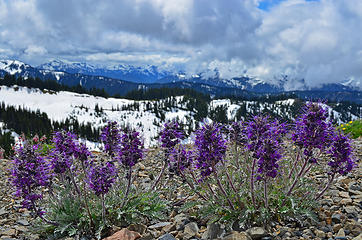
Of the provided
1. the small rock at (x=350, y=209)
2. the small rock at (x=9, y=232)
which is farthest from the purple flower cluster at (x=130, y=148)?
the small rock at (x=350, y=209)

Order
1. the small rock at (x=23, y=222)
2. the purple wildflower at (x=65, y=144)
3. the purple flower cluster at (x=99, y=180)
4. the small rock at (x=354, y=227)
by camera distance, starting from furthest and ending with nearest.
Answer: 1. the small rock at (x=23, y=222)
2. the purple wildflower at (x=65, y=144)
3. the purple flower cluster at (x=99, y=180)
4. the small rock at (x=354, y=227)

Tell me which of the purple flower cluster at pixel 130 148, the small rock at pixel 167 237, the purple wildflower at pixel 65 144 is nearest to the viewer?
the small rock at pixel 167 237

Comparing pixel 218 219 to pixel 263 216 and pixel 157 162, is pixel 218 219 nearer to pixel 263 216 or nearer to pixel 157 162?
pixel 263 216

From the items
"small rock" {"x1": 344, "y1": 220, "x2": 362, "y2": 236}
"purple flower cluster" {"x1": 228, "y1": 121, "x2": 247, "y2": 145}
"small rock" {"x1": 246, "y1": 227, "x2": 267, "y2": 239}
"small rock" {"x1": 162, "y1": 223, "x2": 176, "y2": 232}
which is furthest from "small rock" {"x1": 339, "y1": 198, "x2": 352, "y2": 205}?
"small rock" {"x1": 162, "y1": 223, "x2": 176, "y2": 232}

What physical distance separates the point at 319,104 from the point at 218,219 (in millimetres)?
3673

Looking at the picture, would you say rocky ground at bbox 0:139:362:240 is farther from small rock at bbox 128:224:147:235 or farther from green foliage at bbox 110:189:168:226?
green foliage at bbox 110:189:168:226

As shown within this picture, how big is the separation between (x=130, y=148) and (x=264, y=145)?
3.22 meters

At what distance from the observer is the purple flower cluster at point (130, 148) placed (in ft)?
22.0

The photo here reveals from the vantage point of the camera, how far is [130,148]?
6691 millimetres

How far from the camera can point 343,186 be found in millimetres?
8586

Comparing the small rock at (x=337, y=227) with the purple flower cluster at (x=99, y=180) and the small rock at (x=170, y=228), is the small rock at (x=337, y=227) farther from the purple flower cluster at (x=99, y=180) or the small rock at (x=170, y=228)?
the purple flower cluster at (x=99, y=180)

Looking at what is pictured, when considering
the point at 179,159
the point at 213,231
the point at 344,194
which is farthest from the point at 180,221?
the point at 344,194

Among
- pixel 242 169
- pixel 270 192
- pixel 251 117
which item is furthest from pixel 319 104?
pixel 242 169

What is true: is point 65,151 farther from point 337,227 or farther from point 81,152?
point 337,227
